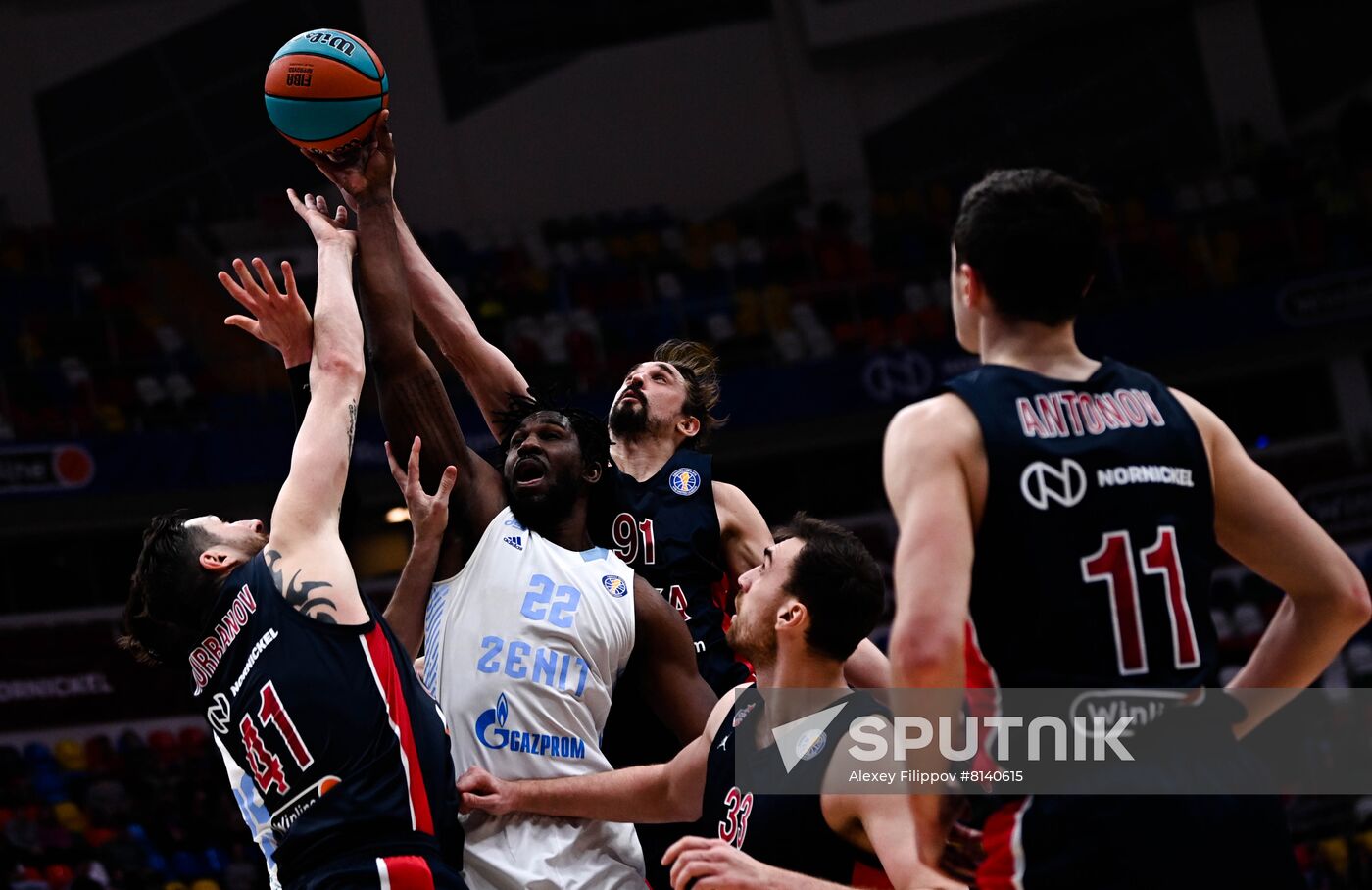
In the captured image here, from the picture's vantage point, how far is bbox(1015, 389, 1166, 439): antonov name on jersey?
2510 millimetres

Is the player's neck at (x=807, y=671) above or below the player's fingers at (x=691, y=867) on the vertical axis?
above

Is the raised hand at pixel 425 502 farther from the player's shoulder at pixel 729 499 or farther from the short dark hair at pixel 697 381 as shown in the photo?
the short dark hair at pixel 697 381

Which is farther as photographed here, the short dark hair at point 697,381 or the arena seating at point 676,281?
the arena seating at point 676,281

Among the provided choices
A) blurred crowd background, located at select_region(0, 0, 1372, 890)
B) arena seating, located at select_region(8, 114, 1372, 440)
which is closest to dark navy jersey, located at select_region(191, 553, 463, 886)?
blurred crowd background, located at select_region(0, 0, 1372, 890)

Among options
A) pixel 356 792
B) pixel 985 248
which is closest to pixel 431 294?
pixel 356 792

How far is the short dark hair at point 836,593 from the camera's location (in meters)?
3.52

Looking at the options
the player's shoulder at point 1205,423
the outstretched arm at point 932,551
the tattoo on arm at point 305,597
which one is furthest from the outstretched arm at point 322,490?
the player's shoulder at point 1205,423

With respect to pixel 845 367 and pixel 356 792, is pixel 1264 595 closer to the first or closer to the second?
pixel 845 367

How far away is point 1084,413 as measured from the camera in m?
2.56

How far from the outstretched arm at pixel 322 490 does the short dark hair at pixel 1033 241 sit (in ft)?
5.80

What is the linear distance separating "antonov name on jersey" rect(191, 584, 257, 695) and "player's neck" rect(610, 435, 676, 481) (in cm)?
214

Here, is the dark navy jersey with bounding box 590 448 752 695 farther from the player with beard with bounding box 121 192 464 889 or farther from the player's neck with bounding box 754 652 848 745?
the player with beard with bounding box 121 192 464 889

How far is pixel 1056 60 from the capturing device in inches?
827

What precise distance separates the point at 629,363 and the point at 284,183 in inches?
244
